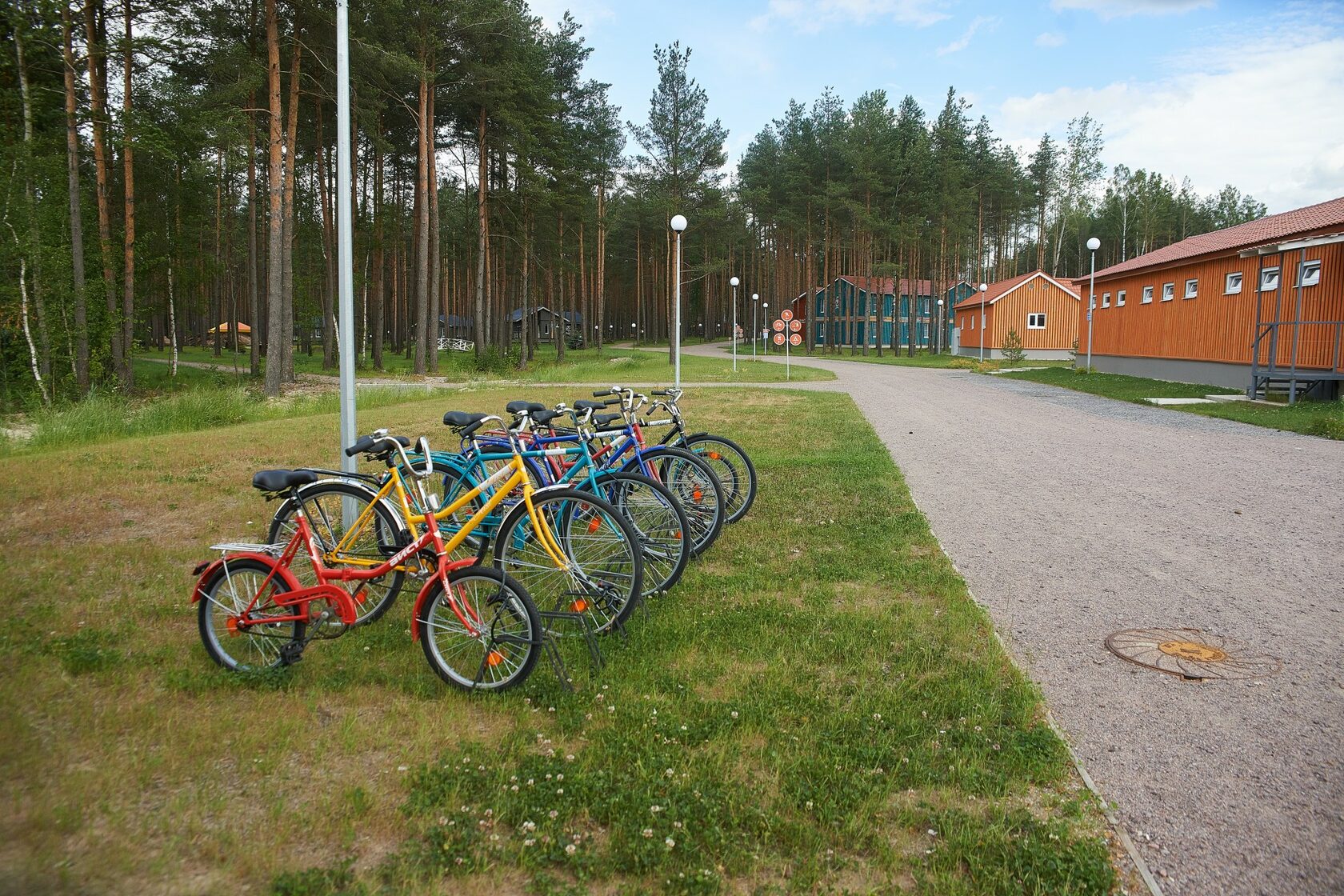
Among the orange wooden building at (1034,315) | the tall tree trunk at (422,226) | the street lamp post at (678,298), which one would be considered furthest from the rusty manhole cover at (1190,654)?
the orange wooden building at (1034,315)

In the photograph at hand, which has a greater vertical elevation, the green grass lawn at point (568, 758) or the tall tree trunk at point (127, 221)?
the tall tree trunk at point (127, 221)

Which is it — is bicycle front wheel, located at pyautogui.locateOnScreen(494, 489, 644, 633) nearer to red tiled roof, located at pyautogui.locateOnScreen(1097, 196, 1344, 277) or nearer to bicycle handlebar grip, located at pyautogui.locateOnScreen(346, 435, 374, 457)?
bicycle handlebar grip, located at pyautogui.locateOnScreen(346, 435, 374, 457)

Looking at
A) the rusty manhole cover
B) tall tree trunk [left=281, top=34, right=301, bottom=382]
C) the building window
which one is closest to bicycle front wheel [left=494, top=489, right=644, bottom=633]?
the rusty manhole cover

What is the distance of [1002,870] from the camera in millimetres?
2410

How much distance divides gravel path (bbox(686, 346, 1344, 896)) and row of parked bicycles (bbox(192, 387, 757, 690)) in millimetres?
2109

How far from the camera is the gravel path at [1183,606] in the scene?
8.80 ft

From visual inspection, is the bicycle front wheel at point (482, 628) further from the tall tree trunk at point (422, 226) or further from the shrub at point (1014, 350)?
the shrub at point (1014, 350)

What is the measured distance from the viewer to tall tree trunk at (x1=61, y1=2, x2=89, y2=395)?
17562 millimetres

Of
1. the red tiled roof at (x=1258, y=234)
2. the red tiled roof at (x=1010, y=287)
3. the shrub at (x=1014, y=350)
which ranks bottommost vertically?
the shrub at (x=1014, y=350)

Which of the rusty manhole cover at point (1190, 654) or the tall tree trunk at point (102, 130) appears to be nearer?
the rusty manhole cover at point (1190, 654)

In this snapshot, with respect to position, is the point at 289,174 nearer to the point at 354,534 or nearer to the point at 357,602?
the point at 354,534

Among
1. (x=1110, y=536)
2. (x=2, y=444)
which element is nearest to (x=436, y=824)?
(x=1110, y=536)

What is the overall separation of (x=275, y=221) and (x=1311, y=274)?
75.9 feet

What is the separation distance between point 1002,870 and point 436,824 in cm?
169
